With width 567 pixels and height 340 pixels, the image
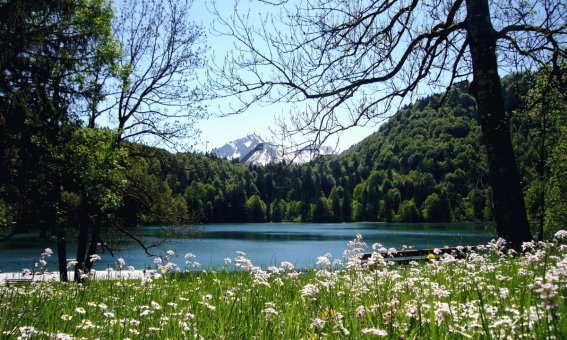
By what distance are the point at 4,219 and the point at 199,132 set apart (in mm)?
9372

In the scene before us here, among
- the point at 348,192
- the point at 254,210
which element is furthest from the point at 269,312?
the point at 348,192

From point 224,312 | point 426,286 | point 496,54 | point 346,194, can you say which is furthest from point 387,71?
point 346,194

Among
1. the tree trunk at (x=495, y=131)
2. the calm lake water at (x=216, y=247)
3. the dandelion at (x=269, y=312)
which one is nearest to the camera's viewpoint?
the dandelion at (x=269, y=312)

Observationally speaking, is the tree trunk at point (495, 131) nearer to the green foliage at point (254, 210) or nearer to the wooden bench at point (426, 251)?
the wooden bench at point (426, 251)

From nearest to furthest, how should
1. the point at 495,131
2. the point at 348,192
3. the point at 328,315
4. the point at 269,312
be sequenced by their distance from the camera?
the point at 269,312 → the point at 328,315 → the point at 495,131 → the point at 348,192

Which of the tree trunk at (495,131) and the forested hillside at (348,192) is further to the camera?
the forested hillside at (348,192)

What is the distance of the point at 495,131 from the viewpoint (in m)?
9.53

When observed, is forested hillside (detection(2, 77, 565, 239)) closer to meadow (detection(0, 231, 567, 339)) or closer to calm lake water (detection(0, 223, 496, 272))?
calm lake water (detection(0, 223, 496, 272))

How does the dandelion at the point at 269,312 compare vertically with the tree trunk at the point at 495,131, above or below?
below

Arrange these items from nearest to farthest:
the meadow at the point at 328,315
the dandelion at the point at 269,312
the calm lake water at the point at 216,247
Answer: the meadow at the point at 328,315 < the dandelion at the point at 269,312 < the calm lake water at the point at 216,247

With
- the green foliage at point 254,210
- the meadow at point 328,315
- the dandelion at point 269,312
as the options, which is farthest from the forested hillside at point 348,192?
the dandelion at point 269,312

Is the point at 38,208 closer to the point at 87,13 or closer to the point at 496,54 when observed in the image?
the point at 87,13

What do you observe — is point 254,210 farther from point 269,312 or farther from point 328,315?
point 269,312

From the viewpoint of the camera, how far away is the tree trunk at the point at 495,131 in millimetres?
9344
